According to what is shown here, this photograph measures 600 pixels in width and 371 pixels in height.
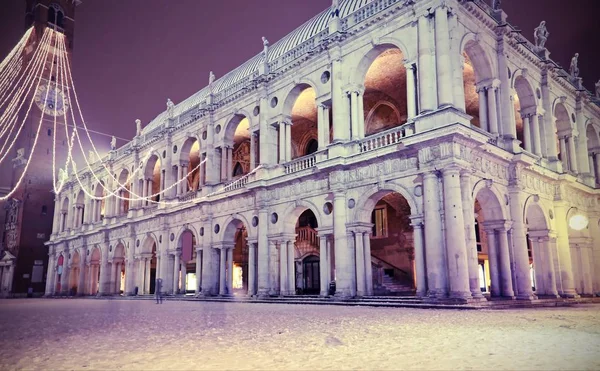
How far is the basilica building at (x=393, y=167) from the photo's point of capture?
665 inches

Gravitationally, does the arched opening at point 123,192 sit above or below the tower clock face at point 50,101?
below

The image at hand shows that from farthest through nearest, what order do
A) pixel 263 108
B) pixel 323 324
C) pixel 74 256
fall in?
pixel 74 256 → pixel 263 108 → pixel 323 324

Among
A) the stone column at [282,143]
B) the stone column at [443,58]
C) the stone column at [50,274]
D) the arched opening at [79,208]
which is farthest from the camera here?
the stone column at [50,274]

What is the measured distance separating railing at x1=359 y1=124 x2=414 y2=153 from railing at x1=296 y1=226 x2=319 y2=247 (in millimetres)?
9858

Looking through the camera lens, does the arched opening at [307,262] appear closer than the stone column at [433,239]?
No

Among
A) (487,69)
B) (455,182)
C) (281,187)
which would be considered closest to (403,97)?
(487,69)

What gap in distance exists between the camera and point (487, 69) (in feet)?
65.5

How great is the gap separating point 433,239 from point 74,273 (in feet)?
132

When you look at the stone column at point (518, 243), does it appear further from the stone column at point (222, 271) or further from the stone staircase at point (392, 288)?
the stone column at point (222, 271)

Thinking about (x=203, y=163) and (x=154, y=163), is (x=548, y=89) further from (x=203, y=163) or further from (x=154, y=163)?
(x=154, y=163)

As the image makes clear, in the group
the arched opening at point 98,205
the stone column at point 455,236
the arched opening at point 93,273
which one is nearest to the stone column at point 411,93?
the stone column at point 455,236

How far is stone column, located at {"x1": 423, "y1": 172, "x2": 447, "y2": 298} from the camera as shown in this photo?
15.8m

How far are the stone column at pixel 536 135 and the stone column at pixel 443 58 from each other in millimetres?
8530

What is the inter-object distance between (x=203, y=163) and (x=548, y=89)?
67.5 ft
